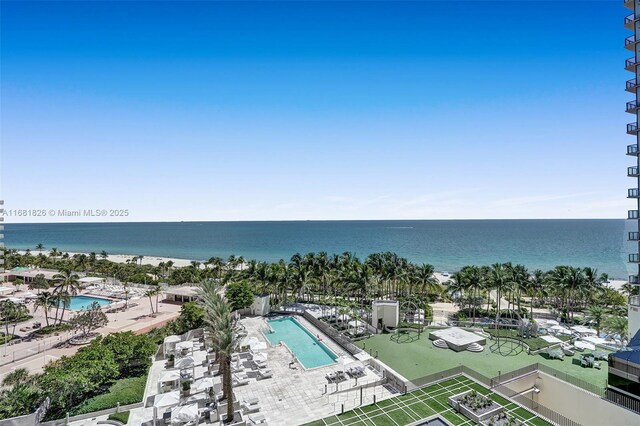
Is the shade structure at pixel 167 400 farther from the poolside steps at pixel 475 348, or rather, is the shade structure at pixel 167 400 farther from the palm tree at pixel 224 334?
the poolside steps at pixel 475 348

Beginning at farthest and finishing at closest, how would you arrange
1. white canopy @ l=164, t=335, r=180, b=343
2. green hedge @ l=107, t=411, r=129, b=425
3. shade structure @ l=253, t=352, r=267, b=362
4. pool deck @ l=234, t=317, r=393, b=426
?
white canopy @ l=164, t=335, r=180, b=343 < shade structure @ l=253, t=352, r=267, b=362 < pool deck @ l=234, t=317, r=393, b=426 < green hedge @ l=107, t=411, r=129, b=425

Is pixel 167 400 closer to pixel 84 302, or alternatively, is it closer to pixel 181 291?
pixel 181 291

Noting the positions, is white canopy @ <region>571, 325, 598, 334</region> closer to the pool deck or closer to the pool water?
the pool deck

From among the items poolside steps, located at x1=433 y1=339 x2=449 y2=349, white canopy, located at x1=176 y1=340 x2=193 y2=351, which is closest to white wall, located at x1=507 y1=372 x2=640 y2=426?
poolside steps, located at x1=433 y1=339 x2=449 y2=349

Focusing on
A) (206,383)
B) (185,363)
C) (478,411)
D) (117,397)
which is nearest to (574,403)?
(478,411)

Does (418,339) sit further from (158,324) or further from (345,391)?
(158,324)

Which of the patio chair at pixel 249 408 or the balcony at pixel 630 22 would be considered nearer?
the patio chair at pixel 249 408

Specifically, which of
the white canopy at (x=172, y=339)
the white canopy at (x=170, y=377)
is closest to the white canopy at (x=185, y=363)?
the white canopy at (x=170, y=377)
